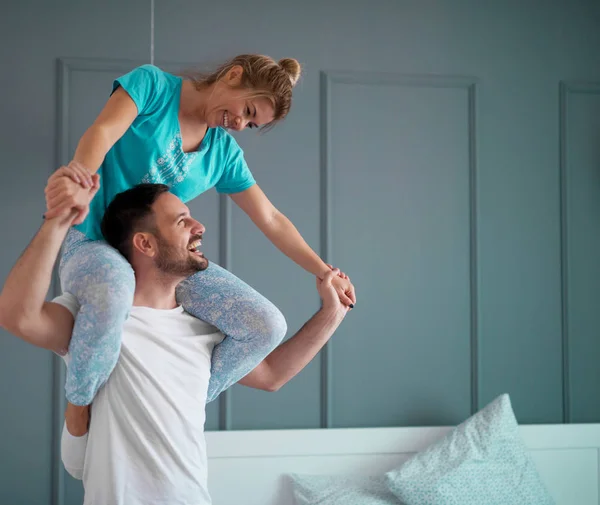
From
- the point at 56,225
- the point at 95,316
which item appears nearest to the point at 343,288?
the point at 95,316

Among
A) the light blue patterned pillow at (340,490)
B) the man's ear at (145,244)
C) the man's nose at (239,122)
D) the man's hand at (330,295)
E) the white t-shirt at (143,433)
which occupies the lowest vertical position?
the light blue patterned pillow at (340,490)

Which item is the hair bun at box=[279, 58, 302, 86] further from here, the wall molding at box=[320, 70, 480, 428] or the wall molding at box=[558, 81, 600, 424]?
the wall molding at box=[558, 81, 600, 424]

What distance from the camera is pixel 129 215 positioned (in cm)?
184

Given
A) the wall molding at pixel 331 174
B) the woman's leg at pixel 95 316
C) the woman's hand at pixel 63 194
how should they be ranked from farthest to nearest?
1. the wall molding at pixel 331 174
2. the woman's leg at pixel 95 316
3. the woman's hand at pixel 63 194

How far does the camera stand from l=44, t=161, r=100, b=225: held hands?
151cm

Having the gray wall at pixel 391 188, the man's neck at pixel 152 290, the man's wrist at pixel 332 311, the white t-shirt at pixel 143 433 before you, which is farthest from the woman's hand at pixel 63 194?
the gray wall at pixel 391 188

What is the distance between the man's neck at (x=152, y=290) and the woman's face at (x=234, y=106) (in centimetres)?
41

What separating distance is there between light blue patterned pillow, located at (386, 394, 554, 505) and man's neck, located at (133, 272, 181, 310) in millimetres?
1275

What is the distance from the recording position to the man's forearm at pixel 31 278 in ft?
5.07

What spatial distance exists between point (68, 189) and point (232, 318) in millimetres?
567

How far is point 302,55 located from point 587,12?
1.31 meters

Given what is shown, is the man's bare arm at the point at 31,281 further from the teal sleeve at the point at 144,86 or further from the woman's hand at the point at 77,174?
the teal sleeve at the point at 144,86

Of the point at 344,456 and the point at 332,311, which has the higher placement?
the point at 332,311

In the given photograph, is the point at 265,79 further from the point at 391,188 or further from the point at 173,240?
the point at 391,188
